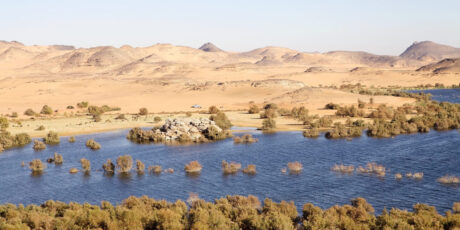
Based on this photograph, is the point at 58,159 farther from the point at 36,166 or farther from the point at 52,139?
the point at 52,139

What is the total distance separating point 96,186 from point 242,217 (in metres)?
14.0

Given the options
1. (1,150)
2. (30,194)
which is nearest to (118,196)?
(30,194)

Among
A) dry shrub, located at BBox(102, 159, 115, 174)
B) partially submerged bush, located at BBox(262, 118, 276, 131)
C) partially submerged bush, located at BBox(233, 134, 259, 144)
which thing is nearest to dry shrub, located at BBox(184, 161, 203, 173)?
dry shrub, located at BBox(102, 159, 115, 174)

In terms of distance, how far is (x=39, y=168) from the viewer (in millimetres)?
35844

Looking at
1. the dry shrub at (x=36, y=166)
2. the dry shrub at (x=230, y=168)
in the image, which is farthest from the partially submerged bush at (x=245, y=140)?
the dry shrub at (x=36, y=166)

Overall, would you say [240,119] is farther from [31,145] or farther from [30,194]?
[30,194]

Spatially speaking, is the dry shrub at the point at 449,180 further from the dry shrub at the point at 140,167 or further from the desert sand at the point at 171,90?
the desert sand at the point at 171,90

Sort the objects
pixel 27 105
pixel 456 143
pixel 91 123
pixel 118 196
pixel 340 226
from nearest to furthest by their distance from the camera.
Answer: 1. pixel 340 226
2. pixel 118 196
3. pixel 456 143
4. pixel 91 123
5. pixel 27 105

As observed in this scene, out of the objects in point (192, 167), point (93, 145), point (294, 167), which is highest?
point (93, 145)

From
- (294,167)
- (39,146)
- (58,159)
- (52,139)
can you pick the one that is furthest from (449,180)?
(52,139)

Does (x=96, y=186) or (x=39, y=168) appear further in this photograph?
(x=39, y=168)

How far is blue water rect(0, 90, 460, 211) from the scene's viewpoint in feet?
89.2

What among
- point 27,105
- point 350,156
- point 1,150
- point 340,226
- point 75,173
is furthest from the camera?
point 27,105

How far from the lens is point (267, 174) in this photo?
32156 mm
